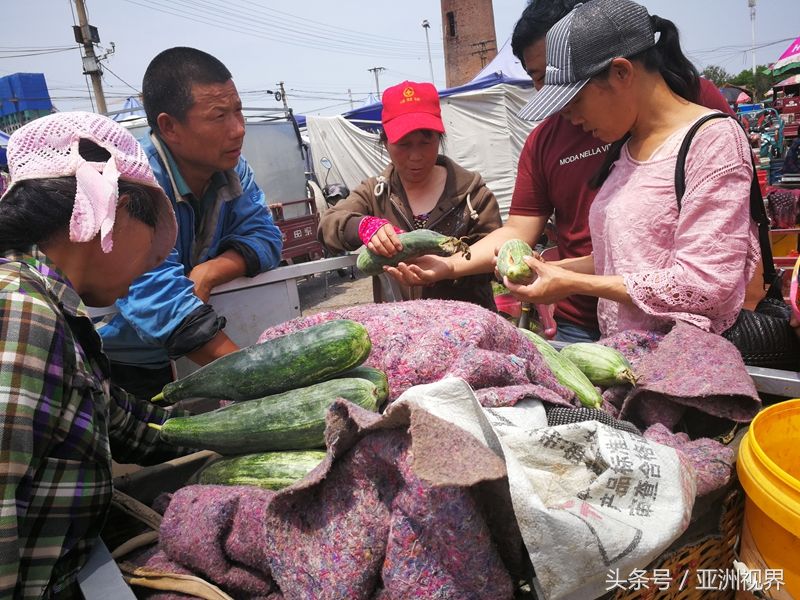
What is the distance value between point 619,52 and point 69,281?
7.08 feet

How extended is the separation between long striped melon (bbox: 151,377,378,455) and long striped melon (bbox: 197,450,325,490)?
0.03 m

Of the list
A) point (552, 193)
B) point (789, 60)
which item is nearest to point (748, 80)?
point (789, 60)

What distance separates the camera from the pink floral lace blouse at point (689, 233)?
189 centimetres

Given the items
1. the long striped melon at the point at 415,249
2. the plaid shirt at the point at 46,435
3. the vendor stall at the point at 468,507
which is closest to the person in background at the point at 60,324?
the plaid shirt at the point at 46,435

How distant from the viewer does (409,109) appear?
3262mm

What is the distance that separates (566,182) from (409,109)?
109 cm

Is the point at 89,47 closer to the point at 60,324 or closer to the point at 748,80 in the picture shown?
the point at 60,324

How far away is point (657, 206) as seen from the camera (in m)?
2.07

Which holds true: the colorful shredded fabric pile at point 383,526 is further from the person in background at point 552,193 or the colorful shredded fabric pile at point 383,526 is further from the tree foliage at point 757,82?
the tree foliage at point 757,82

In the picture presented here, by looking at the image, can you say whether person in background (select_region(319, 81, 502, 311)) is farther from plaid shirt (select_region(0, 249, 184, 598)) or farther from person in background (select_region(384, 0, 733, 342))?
plaid shirt (select_region(0, 249, 184, 598))

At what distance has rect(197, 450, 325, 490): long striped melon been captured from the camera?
1465 mm

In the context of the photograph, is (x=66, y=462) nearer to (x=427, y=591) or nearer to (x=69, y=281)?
(x=69, y=281)

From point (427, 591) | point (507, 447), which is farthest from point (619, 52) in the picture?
point (427, 591)

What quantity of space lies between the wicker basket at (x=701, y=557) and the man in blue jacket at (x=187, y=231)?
1941mm
